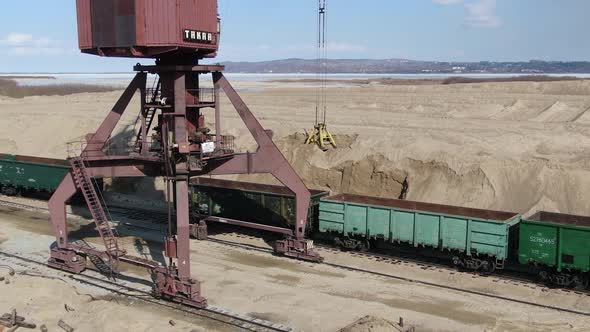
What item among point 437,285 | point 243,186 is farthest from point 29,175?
point 437,285

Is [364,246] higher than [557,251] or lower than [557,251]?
lower

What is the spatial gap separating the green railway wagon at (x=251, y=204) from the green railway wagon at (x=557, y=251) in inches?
401

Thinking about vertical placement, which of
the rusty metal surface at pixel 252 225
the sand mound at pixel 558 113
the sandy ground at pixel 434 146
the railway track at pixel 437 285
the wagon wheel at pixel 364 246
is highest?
the sand mound at pixel 558 113

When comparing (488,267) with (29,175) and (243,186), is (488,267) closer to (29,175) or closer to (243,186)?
(243,186)

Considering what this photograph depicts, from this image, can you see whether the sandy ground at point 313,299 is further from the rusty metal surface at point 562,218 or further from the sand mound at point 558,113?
the sand mound at point 558,113

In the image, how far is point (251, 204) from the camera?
99.0 ft

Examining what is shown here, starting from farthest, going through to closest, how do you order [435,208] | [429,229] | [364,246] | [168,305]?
1. [435,208]
2. [364,246]
3. [429,229]
4. [168,305]

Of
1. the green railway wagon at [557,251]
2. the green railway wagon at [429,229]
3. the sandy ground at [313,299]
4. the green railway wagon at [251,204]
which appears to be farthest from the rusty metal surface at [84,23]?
the green railway wagon at [557,251]

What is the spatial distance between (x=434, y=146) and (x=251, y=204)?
42.2ft

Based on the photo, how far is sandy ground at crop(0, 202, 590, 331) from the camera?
63.5 feet

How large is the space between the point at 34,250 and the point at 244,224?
Result: 406 inches

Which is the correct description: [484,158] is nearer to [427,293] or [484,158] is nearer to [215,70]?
[427,293]

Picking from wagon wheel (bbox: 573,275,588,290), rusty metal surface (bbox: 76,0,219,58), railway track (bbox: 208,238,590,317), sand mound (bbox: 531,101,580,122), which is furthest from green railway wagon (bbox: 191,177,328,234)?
sand mound (bbox: 531,101,580,122)

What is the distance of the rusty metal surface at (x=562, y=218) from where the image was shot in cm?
2484
